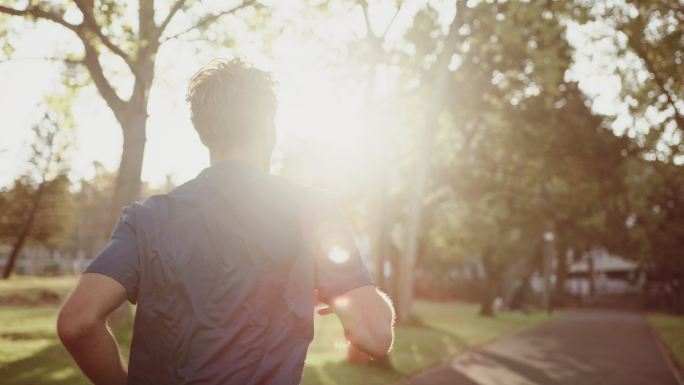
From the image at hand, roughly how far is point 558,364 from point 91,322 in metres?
15.6

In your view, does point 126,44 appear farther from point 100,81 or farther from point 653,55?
point 653,55

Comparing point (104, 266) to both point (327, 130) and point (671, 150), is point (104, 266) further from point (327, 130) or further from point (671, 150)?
point (327, 130)

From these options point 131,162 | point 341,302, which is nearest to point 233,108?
point 341,302

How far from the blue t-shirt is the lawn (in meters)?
1.17

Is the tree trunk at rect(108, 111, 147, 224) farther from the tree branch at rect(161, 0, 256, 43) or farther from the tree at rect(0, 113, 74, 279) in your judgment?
the tree at rect(0, 113, 74, 279)

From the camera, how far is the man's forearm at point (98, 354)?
1.49 meters

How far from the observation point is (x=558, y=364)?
15609 millimetres

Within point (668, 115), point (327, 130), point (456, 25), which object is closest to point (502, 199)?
point (327, 130)

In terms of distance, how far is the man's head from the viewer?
5.61ft

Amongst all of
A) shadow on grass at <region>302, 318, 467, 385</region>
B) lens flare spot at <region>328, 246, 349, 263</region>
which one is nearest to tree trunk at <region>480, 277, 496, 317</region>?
shadow on grass at <region>302, 318, 467, 385</region>

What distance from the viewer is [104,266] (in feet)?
4.84

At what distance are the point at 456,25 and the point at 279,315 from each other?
40.2ft

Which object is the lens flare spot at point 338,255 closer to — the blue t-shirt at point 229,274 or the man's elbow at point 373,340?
the blue t-shirt at point 229,274

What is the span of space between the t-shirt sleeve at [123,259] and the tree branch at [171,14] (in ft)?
32.8
